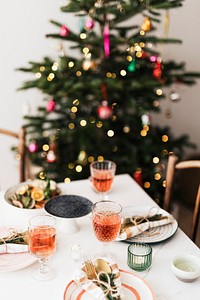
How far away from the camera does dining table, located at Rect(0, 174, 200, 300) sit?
3.40 feet

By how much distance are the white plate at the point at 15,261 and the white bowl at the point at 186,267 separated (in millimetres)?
379

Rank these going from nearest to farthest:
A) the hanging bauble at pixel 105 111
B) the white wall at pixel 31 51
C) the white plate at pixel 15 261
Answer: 1. the white plate at pixel 15 261
2. the hanging bauble at pixel 105 111
3. the white wall at pixel 31 51

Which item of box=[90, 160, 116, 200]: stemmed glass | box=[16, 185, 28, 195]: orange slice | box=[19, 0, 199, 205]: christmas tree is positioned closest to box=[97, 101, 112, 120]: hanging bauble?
box=[19, 0, 199, 205]: christmas tree

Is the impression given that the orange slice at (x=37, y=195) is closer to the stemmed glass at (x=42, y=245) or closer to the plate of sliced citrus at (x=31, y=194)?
the plate of sliced citrus at (x=31, y=194)

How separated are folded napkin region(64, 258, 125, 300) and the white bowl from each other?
161 mm

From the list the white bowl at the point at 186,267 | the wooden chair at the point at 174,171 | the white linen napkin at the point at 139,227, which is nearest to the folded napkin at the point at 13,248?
the white linen napkin at the point at 139,227

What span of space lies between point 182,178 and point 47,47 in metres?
1.26

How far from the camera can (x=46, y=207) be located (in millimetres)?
1337

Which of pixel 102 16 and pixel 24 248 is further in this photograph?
pixel 102 16

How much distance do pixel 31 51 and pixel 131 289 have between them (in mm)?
1961

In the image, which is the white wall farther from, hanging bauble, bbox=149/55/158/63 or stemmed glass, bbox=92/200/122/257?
stemmed glass, bbox=92/200/122/257

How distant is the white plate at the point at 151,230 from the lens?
126cm

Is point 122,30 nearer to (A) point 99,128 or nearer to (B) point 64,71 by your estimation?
(B) point 64,71

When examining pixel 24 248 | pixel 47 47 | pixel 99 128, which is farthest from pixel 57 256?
pixel 47 47
